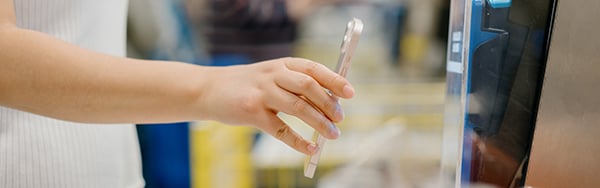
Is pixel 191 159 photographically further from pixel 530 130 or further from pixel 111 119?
pixel 530 130

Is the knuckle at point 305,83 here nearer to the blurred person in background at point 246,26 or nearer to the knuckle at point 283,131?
the knuckle at point 283,131

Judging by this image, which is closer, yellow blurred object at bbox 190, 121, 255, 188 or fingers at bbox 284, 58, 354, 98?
fingers at bbox 284, 58, 354, 98

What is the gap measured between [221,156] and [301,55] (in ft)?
0.89

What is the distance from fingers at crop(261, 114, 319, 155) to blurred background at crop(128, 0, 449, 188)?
0.61 meters

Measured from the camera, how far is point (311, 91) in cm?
37

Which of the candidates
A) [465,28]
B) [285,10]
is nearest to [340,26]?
[285,10]

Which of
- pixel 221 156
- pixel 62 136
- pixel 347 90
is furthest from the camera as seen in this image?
pixel 221 156

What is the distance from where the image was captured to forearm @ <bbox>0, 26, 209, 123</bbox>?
1.25 ft

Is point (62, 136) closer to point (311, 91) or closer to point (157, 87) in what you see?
point (157, 87)

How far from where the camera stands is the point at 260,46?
105 centimetres

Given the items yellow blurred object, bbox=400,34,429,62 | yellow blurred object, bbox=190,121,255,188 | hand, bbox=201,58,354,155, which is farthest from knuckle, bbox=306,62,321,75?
yellow blurred object, bbox=400,34,429,62

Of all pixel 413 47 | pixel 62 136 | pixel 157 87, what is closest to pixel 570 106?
pixel 157 87

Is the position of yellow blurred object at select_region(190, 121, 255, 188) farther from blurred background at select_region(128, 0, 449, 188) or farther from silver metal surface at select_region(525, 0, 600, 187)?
silver metal surface at select_region(525, 0, 600, 187)

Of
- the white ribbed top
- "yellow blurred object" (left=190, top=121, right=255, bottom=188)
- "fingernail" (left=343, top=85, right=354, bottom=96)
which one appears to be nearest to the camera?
"fingernail" (left=343, top=85, right=354, bottom=96)
